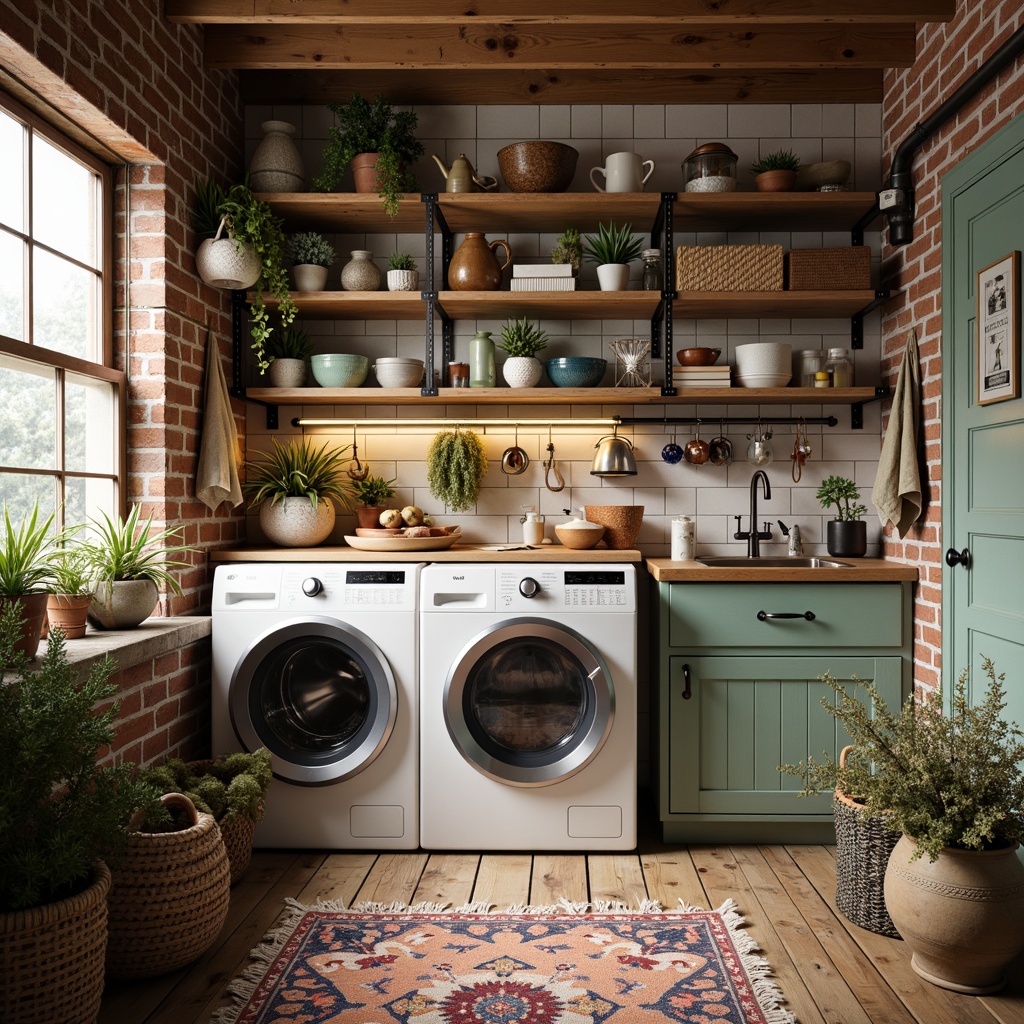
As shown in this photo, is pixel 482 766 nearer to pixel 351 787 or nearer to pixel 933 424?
pixel 351 787

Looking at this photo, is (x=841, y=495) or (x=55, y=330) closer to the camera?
(x=55, y=330)

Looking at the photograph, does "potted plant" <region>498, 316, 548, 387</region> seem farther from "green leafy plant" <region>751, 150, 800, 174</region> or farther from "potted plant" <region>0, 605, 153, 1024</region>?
"potted plant" <region>0, 605, 153, 1024</region>

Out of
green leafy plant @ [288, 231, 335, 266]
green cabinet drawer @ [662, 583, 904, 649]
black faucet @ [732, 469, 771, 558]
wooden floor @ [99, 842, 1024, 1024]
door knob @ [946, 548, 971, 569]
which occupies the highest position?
green leafy plant @ [288, 231, 335, 266]

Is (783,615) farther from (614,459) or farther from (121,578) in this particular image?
(121,578)

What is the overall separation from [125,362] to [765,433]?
2.35 m

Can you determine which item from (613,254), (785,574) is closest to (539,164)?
(613,254)

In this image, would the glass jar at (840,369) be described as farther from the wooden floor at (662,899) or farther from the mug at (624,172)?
the wooden floor at (662,899)

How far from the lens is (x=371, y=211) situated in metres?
3.19

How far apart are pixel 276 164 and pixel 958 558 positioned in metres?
2.73

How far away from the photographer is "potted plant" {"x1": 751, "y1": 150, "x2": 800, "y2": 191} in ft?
10.2

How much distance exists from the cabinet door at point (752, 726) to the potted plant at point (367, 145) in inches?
80.5

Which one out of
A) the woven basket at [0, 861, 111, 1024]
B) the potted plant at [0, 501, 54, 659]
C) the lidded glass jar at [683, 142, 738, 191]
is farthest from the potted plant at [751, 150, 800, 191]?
the woven basket at [0, 861, 111, 1024]

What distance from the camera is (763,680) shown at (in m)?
2.84

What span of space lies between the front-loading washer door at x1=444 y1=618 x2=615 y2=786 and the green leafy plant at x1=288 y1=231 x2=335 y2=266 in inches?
62.7
